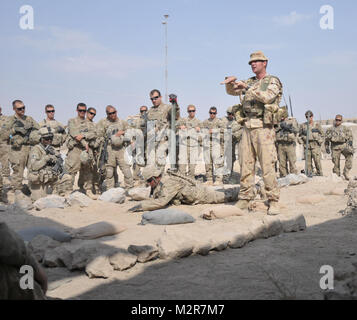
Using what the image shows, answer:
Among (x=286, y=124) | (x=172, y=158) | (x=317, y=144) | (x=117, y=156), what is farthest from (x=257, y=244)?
(x=317, y=144)

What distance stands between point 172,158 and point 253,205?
2.92 m

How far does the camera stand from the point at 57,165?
6566 millimetres

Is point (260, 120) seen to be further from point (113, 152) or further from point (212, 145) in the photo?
point (212, 145)

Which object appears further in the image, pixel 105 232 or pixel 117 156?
pixel 117 156

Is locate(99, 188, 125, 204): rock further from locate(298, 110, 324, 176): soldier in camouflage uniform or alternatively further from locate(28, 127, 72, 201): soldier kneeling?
locate(298, 110, 324, 176): soldier in camouflage uniform

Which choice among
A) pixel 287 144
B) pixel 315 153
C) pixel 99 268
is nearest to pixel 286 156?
pixel 287 144

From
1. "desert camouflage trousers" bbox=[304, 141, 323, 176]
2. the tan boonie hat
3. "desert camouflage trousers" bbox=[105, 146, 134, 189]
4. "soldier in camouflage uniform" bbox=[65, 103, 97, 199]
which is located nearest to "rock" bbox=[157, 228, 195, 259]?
the tan boonie hat

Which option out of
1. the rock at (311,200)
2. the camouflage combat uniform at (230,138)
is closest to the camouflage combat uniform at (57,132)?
the camouflage combat uniform at (230,138)

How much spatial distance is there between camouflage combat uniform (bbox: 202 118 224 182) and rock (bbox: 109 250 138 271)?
7.32 meters

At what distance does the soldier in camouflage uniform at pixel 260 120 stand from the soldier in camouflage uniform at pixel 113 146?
3.66m
